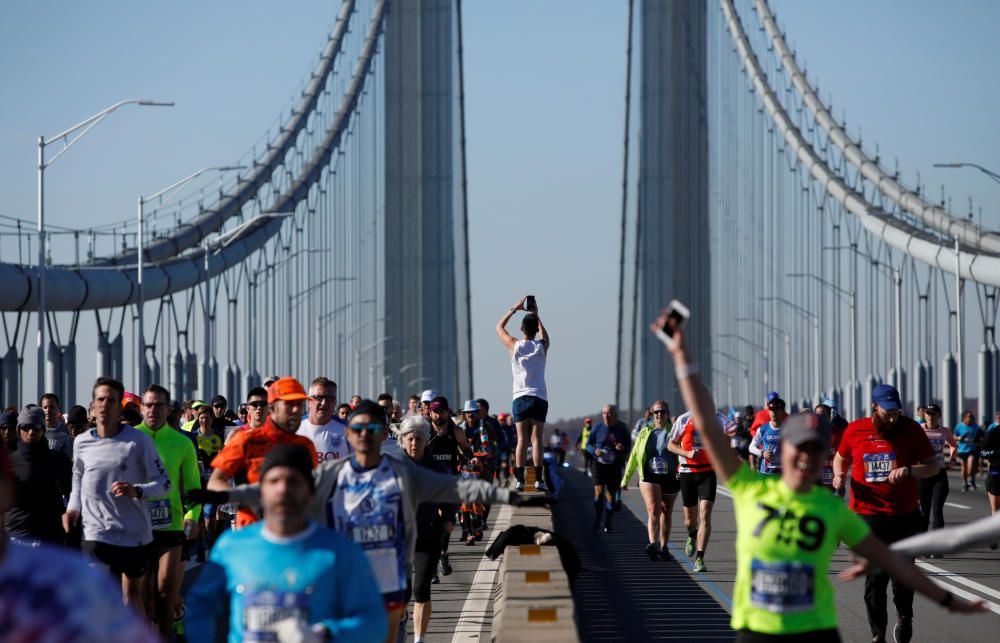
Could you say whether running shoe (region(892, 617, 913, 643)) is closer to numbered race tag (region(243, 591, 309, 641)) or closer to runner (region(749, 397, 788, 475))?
numbered race tag (region(243, 591, 309, 641))

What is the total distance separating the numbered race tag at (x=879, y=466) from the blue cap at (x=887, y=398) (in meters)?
0.28

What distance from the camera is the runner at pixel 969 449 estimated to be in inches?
→ 1245

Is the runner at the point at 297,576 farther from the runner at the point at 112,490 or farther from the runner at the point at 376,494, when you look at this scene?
the runner at the point at 112,490

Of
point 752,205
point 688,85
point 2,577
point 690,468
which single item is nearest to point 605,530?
point 690,468

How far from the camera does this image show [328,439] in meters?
9.80

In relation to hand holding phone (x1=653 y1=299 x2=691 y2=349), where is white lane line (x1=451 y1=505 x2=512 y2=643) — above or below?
below

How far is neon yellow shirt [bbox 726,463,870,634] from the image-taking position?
556 cm

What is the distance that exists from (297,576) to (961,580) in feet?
35.7

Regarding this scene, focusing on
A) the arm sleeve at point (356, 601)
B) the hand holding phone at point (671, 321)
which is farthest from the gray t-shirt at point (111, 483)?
the arm sleeve at point (356, 601)

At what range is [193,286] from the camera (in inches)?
2093

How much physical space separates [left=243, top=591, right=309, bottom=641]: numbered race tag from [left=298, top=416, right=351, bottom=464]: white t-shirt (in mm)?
4938

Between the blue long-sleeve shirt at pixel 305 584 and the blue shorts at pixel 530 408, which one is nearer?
the blue long-sleeve shirt at pixel 305 584

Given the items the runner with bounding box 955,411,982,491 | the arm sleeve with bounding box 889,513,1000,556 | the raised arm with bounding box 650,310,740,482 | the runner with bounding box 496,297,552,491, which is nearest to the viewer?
the arm sleeve with bounding box 889,513,1000,556

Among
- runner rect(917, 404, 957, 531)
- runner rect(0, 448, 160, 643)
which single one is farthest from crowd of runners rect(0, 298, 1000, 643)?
runner rect(917, 404, 957, 531)
